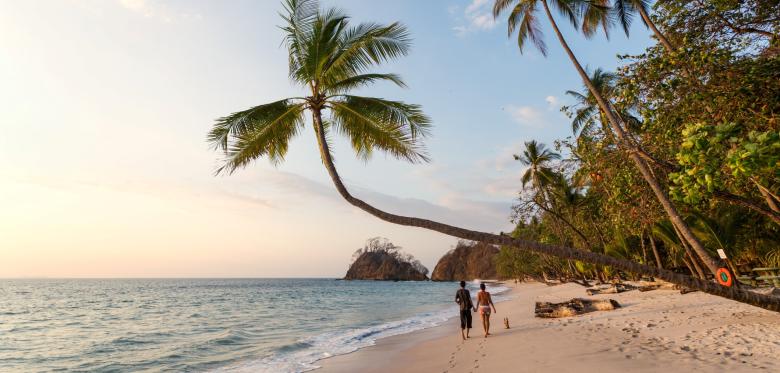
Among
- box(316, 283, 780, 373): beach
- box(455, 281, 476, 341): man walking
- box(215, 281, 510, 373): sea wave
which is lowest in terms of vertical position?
box(215, 281, 510, 373): sea wave

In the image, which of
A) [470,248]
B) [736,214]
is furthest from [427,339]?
[470,248]

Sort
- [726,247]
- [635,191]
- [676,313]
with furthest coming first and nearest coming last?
[726,247] → [676,313] → [635,191]

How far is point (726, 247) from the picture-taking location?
1700cm

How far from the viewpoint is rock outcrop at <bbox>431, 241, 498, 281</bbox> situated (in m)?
121

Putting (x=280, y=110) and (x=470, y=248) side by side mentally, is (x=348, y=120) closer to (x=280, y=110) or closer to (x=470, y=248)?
(x=280, y=110)

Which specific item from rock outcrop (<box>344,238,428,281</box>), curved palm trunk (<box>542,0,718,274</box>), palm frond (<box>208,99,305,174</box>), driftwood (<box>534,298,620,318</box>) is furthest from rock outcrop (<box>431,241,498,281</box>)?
palm frond (<box>208,99,305,174</box>)

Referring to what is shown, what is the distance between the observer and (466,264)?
437 feet

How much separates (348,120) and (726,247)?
17.4 meters

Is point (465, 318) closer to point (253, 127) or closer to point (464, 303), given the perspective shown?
point (464, 303)

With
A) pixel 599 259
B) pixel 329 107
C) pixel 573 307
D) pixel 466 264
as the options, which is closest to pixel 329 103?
pixel 329 107

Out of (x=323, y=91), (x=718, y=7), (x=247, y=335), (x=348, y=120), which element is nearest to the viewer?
(x=718, y=7)

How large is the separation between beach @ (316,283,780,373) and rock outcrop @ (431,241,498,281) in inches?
4323

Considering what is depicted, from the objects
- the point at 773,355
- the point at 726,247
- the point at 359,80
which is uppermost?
the point at 359,80

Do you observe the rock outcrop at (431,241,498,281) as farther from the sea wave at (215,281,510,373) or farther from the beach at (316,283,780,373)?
the beach at (316,283,780,373)
